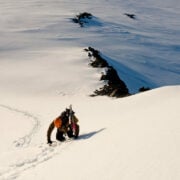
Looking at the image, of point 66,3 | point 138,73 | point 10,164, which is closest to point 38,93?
point 138,73

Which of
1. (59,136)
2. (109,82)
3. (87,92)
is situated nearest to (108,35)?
(109,82)

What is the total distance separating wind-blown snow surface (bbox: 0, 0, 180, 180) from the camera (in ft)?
36.6

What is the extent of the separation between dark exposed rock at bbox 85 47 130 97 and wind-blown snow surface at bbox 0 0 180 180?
2.12 feet

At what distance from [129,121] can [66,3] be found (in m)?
→ 63.9

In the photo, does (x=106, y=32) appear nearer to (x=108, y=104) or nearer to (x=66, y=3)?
(x=66, y=3)

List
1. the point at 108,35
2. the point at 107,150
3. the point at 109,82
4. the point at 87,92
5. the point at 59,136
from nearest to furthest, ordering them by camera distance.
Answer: the point at 107,150, the point at 59,136, the point at 87,92, the point at 109,82, the point at 108,35

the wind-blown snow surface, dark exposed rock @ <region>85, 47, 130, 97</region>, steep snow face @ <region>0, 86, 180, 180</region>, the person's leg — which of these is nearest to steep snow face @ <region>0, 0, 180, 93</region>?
the wind-blown snow surface

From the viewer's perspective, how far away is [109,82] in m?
31.0

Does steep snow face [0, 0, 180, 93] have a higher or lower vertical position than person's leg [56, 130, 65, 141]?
lower

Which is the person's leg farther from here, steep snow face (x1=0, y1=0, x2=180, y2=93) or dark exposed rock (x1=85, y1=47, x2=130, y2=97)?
steep snow face (x1=0, y1=0, x2=180, y2=93)

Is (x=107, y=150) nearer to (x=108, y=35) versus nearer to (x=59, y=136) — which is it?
(x=59, y=136)

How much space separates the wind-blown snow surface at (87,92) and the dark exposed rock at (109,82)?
646 millimetres

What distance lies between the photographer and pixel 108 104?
23.5 metres

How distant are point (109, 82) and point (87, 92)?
2400 millimetres
